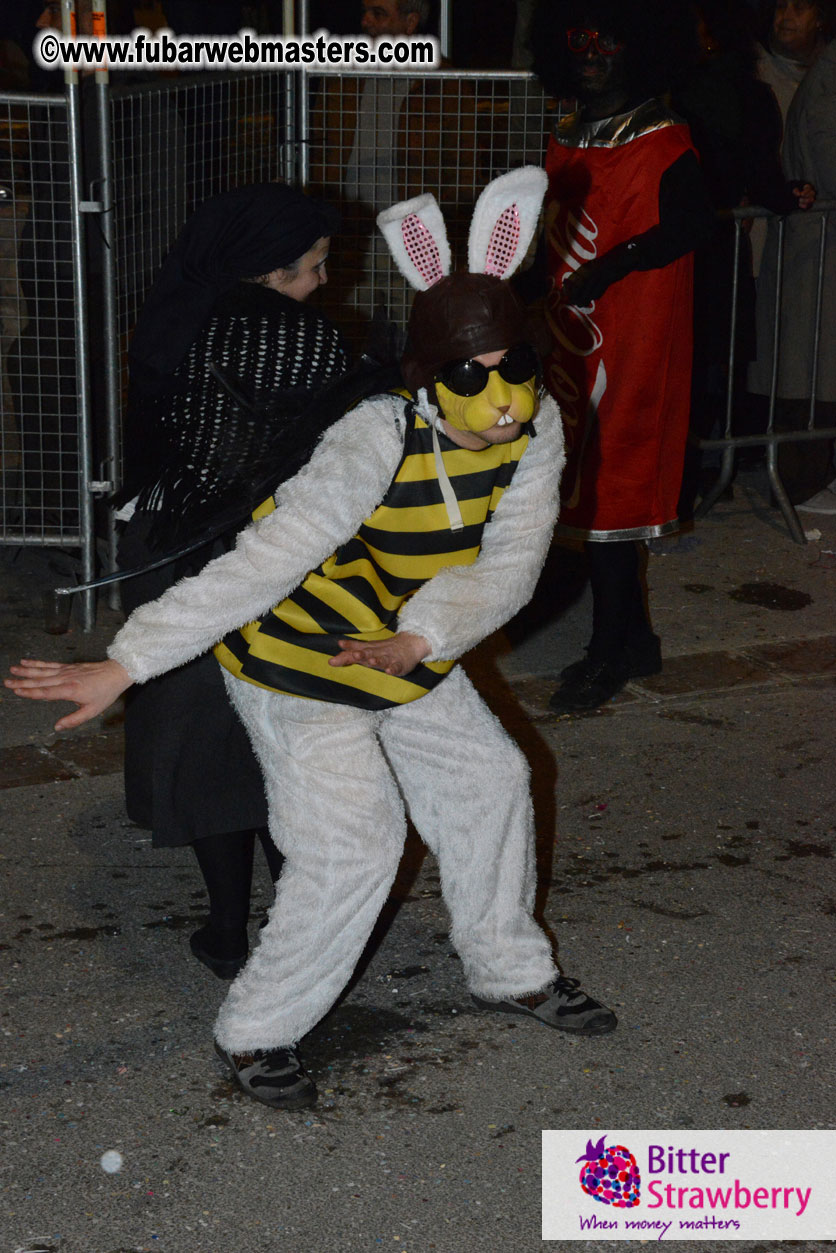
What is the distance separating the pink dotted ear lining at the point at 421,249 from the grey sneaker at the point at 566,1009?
153 centimetres

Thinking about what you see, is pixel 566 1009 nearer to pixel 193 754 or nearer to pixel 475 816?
pixel 475 816

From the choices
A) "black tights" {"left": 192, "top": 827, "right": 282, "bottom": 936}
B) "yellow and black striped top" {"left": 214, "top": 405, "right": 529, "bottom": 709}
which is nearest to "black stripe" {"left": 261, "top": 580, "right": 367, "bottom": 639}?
"yellow and black striped top" {"left": 214, "top": 405, "right": 529, "bottom": 709}

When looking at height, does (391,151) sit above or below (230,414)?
above

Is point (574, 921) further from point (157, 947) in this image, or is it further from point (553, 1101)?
point (157, 947)

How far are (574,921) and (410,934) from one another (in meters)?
0.41

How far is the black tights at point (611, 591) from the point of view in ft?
17.5

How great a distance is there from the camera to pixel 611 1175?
300 cm

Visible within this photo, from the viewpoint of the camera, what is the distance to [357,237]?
22.8 feet

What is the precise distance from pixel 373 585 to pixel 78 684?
61 centimetres

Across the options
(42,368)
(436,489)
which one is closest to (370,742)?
(436,489)

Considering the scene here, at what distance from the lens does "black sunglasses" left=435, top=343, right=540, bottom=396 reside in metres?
2.93

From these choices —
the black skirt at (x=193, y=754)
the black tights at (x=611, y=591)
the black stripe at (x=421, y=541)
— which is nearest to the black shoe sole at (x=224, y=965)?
the black skirt at (x=193, y=754)

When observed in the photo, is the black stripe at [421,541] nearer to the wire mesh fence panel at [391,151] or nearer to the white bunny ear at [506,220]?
the white bunny ear at [506,220]

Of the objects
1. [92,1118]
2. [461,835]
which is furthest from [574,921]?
[92,1118]
